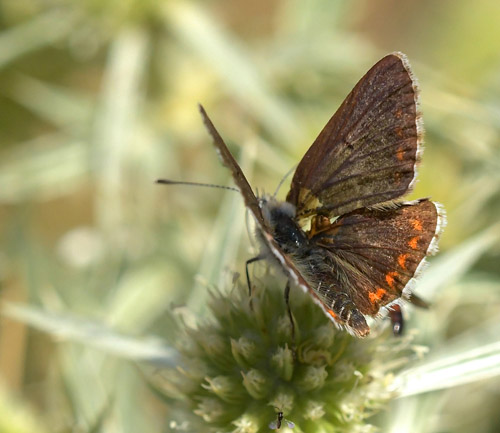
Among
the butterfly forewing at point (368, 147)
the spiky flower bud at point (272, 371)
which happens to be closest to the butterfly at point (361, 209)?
the butterfly forewing at point (368, 147)

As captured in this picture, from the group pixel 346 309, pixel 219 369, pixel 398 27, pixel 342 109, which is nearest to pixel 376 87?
pixel 342 109

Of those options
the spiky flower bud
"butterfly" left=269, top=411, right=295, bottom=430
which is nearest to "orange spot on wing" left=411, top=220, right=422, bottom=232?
the spiky flower bud

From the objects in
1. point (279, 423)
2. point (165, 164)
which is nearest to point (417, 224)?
point (279, 423)

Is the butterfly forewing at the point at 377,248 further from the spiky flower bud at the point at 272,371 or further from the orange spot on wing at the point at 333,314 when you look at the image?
the spiky flower bud at the point at 272,371

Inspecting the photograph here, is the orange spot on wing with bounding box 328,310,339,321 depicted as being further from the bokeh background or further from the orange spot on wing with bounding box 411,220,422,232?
the bokeh background

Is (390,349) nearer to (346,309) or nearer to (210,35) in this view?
(346,309)

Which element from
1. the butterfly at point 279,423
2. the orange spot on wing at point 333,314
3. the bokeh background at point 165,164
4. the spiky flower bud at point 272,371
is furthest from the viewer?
the bokeh background at point 165,164

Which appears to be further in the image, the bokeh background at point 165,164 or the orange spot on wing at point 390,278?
the bokeh background at point 165,164
